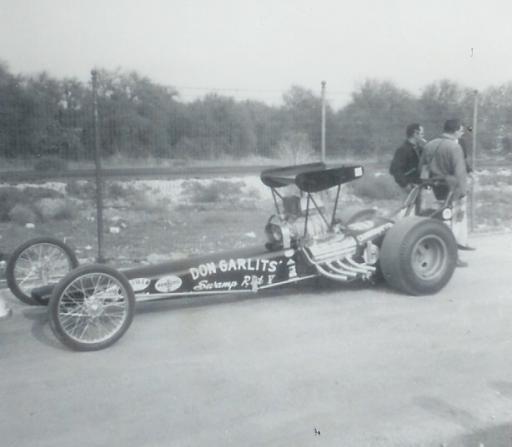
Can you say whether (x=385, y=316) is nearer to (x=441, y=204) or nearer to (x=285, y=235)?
(x=285, y=235)

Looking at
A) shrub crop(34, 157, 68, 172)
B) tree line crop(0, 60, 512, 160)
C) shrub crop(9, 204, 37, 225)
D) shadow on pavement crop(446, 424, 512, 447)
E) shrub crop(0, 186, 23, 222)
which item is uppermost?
tree line crop(0, 60, 512, 160)

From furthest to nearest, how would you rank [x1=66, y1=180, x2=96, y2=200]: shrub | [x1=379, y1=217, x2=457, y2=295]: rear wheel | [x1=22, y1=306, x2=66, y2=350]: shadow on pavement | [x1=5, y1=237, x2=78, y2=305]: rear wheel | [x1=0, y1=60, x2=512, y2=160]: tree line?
[x1=66, y1=180, x2=96, y2=200]: shrub, [x1=0, y1=60, x2=512, y2=160]: tree line, [x1=379, y1=217, x2=457, y2=295]: rear wheel, [x1=5, y1=237, x2=78, y2=305]: rear wheel, [x1=22, y1=306, x2=66, y2=350]: shadow on pavement

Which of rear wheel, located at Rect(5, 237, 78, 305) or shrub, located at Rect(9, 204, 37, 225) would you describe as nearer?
rear wheel, located at Rect(5, 237, 78, 305)

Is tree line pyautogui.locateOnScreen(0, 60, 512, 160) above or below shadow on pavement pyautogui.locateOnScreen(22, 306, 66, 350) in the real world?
above

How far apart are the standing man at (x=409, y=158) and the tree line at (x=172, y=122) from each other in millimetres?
2299

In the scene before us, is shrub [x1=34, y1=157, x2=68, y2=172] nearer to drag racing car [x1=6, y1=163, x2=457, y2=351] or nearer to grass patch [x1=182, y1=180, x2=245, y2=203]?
grass patch [x1=182, y1=180, x2=245, y2=203]

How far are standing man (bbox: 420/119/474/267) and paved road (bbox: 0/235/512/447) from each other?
1.69 metres

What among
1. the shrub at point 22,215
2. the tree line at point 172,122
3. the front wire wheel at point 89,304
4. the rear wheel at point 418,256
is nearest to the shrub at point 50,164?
the tree line at point 172,122

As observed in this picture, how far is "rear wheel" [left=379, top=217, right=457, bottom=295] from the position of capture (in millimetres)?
6633

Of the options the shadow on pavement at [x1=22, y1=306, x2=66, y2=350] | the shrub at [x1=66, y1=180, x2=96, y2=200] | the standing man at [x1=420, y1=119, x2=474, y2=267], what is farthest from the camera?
the shrub at [x1=66, y1=180, x2=96, y2=200]

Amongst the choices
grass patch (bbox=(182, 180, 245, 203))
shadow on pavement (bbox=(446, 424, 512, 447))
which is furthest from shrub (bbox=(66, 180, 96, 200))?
shadow on pavement (bbox=(446, 424, 512, 447))

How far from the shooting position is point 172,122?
10.2 m

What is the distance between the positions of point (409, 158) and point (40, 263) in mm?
4988

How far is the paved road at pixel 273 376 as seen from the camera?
386 centimetres
